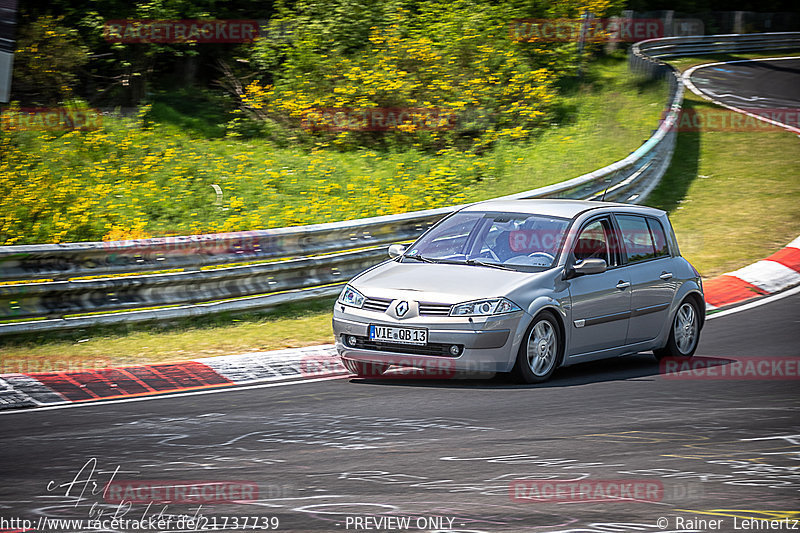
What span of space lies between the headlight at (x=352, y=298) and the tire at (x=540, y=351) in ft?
4.73

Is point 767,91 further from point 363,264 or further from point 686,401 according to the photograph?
point 686,401

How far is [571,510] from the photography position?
505cm

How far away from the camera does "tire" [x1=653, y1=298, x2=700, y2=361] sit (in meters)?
10.0

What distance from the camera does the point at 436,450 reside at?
20.9ft

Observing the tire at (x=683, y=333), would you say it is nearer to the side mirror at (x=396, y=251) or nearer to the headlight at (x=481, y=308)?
the headlight at (x=481, y=308)

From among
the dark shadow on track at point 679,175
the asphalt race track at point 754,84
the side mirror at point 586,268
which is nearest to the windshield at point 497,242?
the side mirror at point 586,268

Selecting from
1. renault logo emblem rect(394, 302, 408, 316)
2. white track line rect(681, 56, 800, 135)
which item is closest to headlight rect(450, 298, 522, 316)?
renault logo emblem rect(394, 302, 408, 316)

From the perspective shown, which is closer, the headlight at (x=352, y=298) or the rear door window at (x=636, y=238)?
the headlight at (x=352, y=298)

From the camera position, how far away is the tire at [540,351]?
846 centimetres

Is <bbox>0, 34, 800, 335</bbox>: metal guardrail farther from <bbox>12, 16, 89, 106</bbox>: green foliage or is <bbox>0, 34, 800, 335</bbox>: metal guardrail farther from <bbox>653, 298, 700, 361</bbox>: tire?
<bbox>12, 16, 89, 106</bbox>: green foliage

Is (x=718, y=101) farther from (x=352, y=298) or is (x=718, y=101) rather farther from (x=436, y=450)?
(x=436, y=450)

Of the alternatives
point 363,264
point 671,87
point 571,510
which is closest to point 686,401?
point 571,510

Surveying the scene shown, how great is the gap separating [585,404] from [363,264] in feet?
15.5

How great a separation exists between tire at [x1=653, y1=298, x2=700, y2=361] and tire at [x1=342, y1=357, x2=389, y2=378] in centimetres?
287
